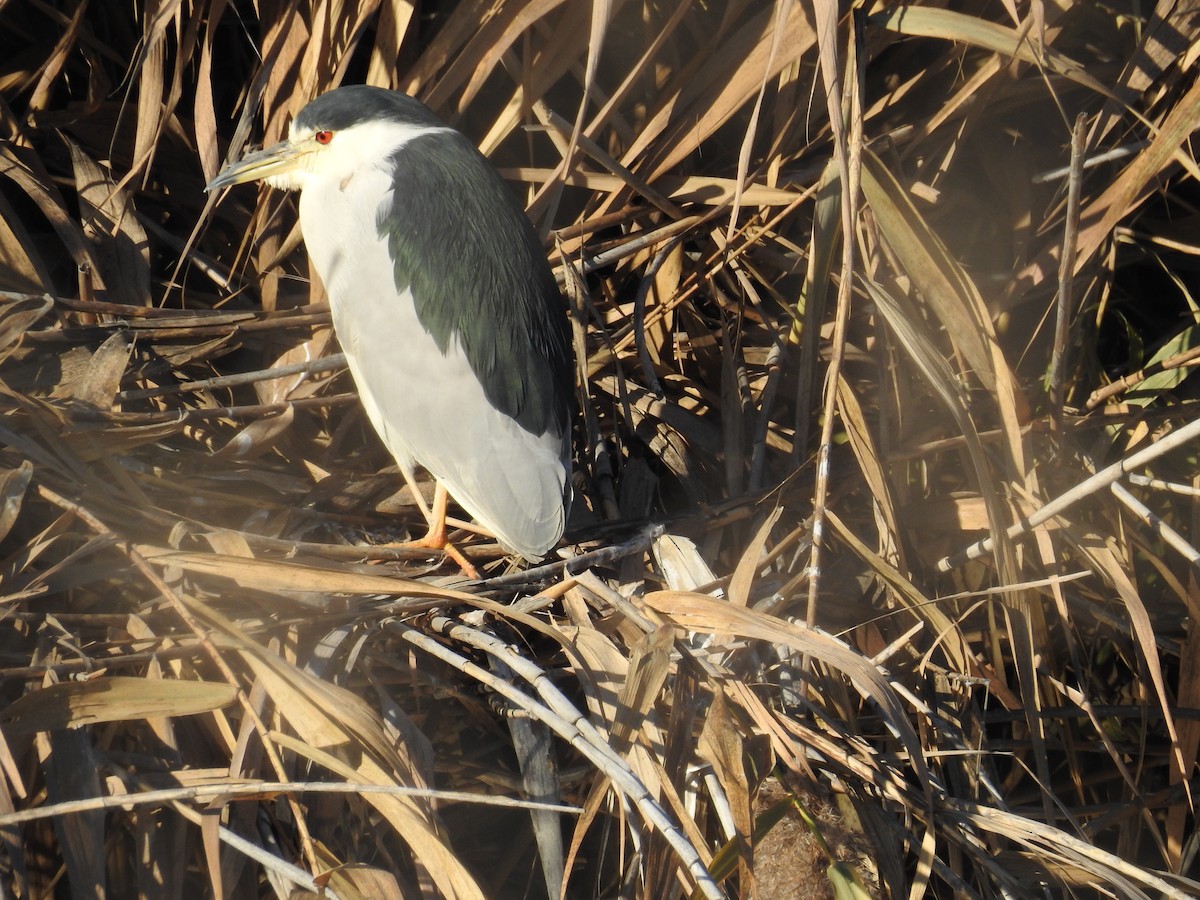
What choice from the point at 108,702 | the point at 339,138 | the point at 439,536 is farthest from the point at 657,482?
the point at 108,702

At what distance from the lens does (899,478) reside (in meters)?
1.79

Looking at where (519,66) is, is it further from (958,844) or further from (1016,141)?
(958,844)

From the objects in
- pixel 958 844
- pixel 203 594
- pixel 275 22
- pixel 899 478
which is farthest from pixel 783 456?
pixel 275 22

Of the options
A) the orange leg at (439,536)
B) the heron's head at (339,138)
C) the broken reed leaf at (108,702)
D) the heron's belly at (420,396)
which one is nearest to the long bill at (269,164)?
the heron's head at (339,138)

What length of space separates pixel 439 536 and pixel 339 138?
724mm

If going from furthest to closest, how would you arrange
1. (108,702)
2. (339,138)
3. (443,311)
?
1. (339,138)
2. (443,311)
3. (108,702)

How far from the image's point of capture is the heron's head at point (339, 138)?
1.84 meters

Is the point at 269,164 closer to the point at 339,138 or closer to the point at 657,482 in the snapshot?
the point at 339,138

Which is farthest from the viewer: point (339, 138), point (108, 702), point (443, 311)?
point (339, 138)

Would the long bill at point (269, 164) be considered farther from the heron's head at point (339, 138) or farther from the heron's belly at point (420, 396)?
the heron's belly at point (420, 396)

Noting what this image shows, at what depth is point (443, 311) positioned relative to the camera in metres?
1.76

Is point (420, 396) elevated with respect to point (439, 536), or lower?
elevated

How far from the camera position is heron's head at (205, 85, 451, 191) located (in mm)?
1842

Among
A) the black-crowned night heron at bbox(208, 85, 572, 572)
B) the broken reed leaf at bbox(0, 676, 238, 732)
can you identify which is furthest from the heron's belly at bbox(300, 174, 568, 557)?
the broken reed leaf at bbox(0, 676, 238, 732)
